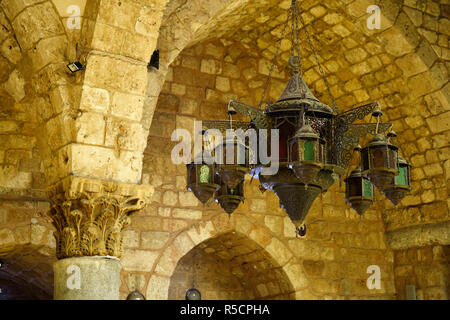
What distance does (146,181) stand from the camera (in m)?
5.62

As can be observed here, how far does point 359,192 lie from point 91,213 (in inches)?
69.0

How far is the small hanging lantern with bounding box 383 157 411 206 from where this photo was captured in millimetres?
3709

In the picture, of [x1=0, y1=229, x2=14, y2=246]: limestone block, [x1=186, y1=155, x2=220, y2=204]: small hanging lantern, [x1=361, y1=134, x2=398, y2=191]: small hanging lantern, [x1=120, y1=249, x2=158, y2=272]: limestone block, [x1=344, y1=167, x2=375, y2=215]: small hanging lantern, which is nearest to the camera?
[x1=361, y1=134, x2=398, y2=191]: small hanging lantern

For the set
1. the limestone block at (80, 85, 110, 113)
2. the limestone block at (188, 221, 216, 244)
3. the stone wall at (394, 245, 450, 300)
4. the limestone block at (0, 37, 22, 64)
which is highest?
the limestone block at (0, 37, 22, 64)

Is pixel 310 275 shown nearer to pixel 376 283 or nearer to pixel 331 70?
pixel 376 283

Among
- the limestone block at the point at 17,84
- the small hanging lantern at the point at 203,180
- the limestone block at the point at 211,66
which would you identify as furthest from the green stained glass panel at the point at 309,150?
the limestone block at the point at 211,66

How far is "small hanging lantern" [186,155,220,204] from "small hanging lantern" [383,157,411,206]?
107 centimetres

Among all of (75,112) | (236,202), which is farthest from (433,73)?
(75,112)

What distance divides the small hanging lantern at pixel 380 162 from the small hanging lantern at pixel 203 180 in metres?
0.90

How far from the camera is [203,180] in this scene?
3.64 meters

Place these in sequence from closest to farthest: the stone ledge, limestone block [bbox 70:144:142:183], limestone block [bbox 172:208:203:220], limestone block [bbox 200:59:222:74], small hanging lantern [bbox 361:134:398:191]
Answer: limestone block [bbox 70:144:142:183] → small hanging lantern [bbox 361:134:398:191] → limestone block [bbox 172:208:203:220] → the stone ledge → limestone block [bbox 200:59:222:74]

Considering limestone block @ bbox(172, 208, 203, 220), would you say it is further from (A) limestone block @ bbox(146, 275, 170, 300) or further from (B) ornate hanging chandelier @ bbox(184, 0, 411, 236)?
(B) ornate hanging chandelier @ bbox(184, 0, 411, 236)

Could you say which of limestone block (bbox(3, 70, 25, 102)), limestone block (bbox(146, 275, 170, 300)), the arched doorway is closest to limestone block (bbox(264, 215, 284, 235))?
the arched doorway

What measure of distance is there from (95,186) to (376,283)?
4302 mm
